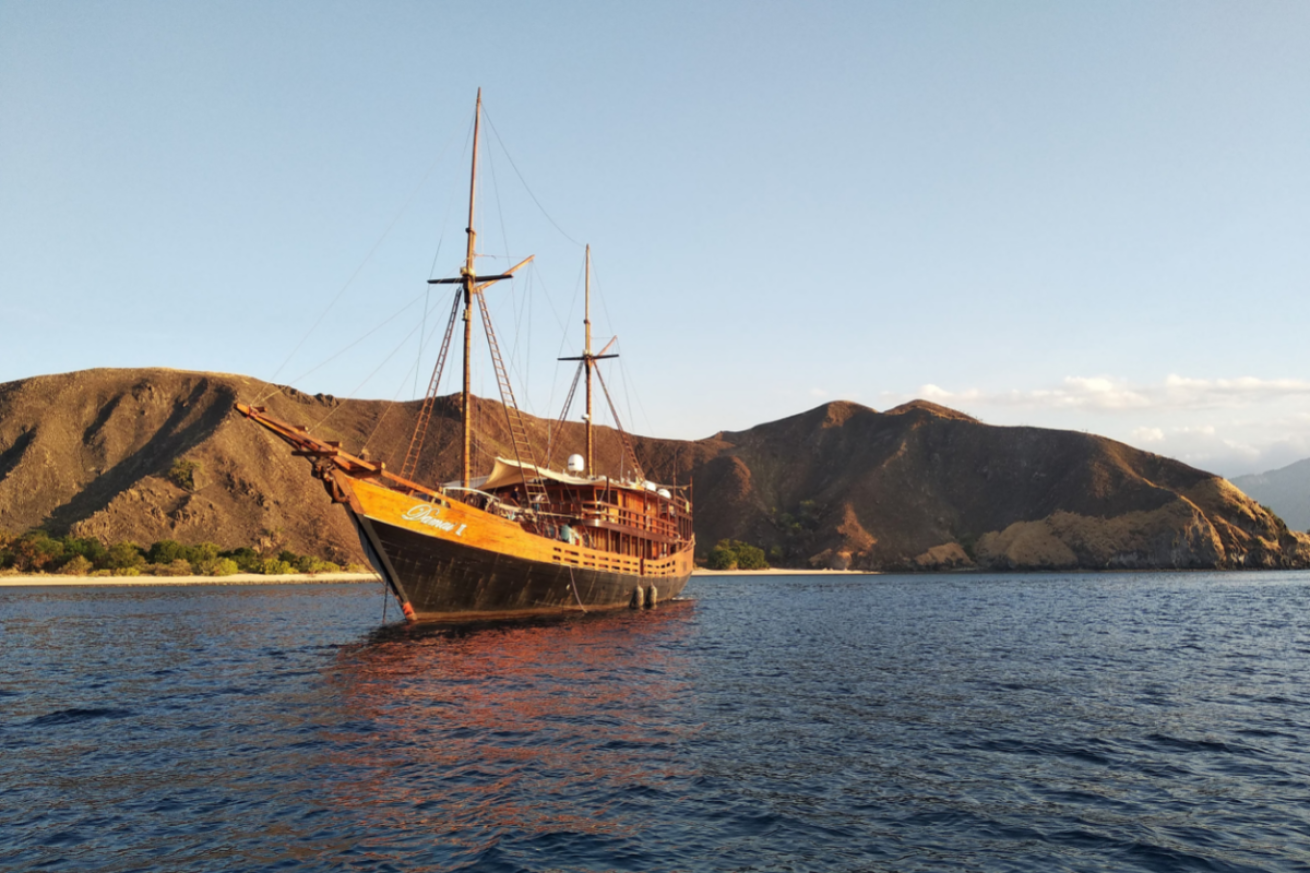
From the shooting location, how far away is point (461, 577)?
119 feet

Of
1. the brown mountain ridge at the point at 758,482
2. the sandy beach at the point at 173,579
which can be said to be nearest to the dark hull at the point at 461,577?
the sandy beach at the point at 173,579

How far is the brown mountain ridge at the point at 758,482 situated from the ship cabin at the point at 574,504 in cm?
5890

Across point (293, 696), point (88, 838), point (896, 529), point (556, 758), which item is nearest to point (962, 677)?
point (556, 758)

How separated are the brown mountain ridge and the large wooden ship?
60.6 metres

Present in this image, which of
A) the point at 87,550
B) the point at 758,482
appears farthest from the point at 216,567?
the point at 758,482

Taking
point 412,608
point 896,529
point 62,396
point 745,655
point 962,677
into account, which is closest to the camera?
point 962,677

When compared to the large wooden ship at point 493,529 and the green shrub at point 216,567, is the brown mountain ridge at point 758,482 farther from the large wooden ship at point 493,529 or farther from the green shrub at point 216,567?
the large wooden ship at point 493,529

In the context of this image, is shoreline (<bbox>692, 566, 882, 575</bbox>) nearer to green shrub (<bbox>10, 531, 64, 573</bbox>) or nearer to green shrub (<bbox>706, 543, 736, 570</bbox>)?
green shrub (<bbox>706, 543, 736, 570</bbox>)

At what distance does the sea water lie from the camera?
10.6 meters

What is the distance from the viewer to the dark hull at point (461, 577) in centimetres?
3400

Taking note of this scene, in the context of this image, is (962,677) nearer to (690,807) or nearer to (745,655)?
(745,655)

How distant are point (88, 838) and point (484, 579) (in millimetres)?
26401

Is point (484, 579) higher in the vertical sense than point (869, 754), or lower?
higher

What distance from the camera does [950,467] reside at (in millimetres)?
174250
